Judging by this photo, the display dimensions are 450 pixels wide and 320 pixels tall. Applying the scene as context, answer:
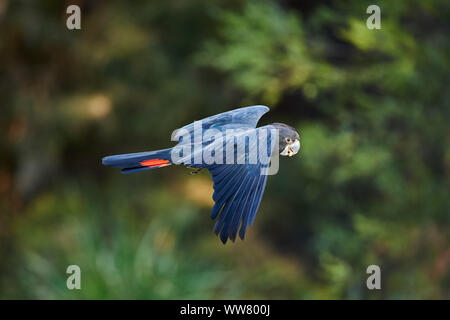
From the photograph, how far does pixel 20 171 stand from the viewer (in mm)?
5539

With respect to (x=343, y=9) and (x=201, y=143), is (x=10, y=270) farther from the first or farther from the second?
(x=201, y=143)

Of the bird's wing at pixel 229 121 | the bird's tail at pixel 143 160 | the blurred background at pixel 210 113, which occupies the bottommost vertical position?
the bird's tail at pixel 143 160

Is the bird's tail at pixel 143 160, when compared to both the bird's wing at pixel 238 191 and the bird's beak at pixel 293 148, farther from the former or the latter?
the bird's beak at pixel 293 148

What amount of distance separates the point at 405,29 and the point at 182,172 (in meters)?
2.54

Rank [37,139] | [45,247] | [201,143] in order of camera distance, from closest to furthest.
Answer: [201,143] < [45,247] < [37,139]

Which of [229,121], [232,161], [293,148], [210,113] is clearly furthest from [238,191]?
[210,113]

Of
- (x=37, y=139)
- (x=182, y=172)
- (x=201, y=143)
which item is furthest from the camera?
(x=182, y=172)

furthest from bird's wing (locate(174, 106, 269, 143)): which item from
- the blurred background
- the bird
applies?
the blurred background

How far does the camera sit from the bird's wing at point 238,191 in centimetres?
132

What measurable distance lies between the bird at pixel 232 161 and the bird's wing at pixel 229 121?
0.19 ft

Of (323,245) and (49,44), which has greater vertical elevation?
(49,44)

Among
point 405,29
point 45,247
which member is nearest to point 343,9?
point 405,29

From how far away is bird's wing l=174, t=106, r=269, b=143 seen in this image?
1.59m

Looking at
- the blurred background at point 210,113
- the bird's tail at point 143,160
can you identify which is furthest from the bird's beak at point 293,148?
the blurred background at point 210,113
